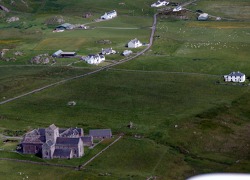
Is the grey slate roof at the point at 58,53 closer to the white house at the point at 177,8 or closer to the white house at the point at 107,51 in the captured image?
the white house at the point at 107,51

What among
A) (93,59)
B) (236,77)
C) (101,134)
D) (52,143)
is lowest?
(101,134)

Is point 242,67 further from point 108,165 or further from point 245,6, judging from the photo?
point 245,6

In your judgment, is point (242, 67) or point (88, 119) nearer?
point (88, 119)

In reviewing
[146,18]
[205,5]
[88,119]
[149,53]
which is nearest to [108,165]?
[88,119]

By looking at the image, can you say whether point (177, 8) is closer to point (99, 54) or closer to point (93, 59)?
point (99, 54)

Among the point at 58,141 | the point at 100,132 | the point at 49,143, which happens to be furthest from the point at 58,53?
the point at 49,143
